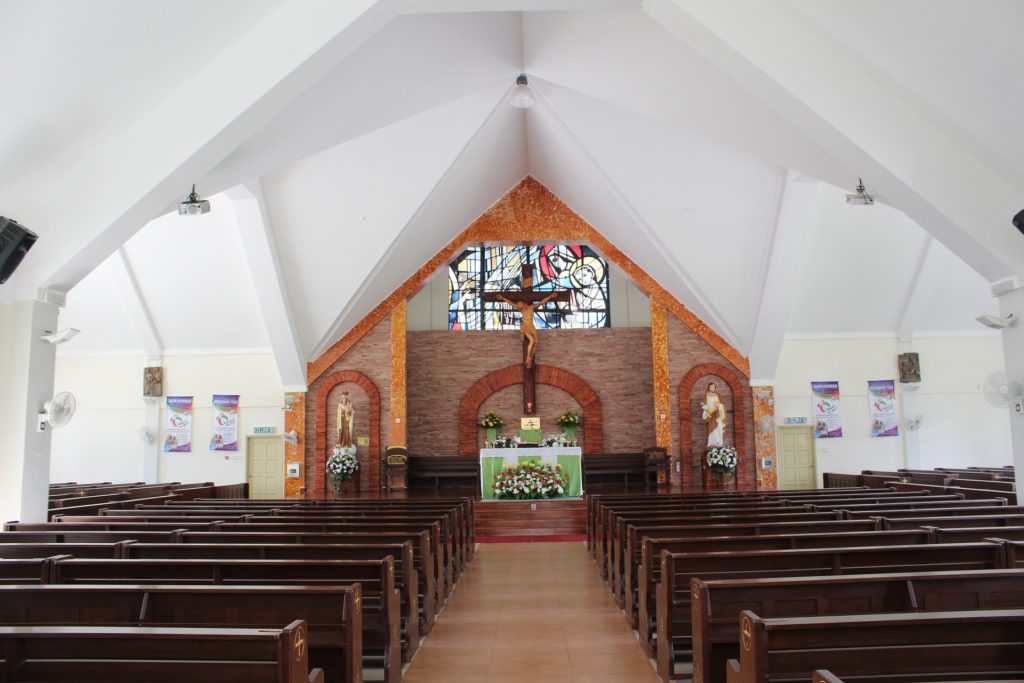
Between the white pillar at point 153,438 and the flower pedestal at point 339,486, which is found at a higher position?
the white pillar at point 153,438

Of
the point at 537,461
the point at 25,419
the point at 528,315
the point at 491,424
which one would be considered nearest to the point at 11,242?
the point at 25,419

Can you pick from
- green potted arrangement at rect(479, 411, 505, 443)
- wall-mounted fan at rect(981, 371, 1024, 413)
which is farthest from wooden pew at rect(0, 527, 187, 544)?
green potted arrangement at rect(479, 411, 505, 443)

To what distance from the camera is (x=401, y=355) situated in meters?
16.5

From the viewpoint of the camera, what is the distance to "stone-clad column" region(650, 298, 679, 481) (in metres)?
16.2

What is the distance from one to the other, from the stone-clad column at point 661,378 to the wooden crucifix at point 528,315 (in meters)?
2.03

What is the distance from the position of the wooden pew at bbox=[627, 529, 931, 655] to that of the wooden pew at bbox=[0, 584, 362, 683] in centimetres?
222

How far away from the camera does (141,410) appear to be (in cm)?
1634

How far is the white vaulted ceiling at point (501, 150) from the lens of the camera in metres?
6.34

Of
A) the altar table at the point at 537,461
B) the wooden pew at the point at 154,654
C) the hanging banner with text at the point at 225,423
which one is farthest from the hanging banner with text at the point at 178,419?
the wooden pew at the point at 154,654

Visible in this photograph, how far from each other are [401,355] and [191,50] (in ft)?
33.3

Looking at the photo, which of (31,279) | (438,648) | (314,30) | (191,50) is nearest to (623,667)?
(438,648)

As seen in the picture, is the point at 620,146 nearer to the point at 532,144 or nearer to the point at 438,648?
the point at 532,144

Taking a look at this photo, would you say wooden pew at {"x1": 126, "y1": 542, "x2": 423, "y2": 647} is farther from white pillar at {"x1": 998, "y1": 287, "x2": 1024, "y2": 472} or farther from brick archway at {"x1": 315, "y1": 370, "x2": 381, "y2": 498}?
brick archway at {"x1": 315, "y1": 370, "x2": 381, "y2": 498}

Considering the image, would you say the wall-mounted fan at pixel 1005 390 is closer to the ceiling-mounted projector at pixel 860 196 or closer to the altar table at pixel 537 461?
the ceiling-mounted projector at pixel 860 196
